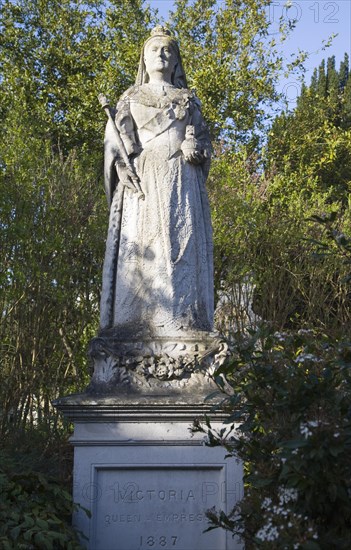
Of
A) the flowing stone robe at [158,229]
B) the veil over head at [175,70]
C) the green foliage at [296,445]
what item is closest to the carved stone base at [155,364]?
the flowing stone robe at [158,229]

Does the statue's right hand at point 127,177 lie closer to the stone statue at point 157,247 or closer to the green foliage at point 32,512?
the stone statue at point 157,247

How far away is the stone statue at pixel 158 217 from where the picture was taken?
763cm

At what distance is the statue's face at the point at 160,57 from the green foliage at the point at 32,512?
144 inches

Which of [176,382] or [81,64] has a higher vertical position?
[81,64]

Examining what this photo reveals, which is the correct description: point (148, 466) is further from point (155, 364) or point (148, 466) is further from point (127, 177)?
Answer: point (127, 177)

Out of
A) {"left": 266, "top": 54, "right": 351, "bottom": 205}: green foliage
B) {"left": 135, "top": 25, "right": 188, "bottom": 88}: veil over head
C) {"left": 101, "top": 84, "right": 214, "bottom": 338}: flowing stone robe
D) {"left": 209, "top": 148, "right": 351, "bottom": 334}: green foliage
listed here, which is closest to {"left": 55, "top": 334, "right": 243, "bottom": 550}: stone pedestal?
{"left": 101, "top": 84, "right": 214, "bottom": 338}: flowing stone robe

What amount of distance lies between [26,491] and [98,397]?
862 millimetres

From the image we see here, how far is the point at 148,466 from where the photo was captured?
6.89m

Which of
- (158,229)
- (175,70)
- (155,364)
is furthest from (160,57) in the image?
(155,364)

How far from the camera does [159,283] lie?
7.65 m

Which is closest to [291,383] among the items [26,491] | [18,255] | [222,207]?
[26,491]

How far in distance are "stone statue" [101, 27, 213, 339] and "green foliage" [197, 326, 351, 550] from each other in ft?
5.44

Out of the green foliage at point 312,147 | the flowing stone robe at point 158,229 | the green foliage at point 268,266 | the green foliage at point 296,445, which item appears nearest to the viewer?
the green foliage at point 296,445

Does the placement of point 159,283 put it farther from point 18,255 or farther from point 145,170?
point 18,255
